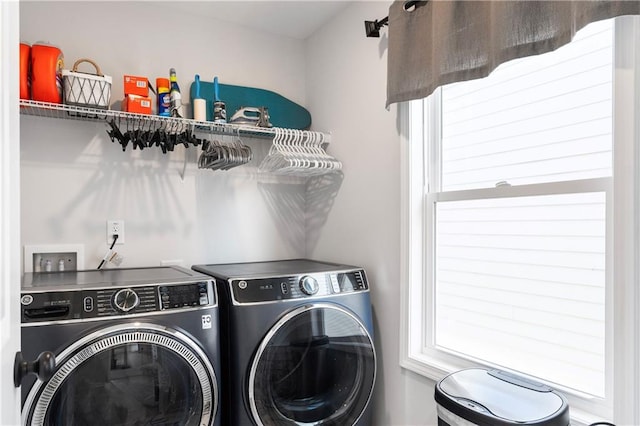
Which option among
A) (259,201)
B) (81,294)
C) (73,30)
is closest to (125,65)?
(73,30)

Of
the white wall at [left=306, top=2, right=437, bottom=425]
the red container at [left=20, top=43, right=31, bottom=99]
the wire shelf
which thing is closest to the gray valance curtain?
the white wall at [left=306, top=2, right=437, bottom=425]

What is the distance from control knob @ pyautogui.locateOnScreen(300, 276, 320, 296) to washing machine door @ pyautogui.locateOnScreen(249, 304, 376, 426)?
0.06 meters

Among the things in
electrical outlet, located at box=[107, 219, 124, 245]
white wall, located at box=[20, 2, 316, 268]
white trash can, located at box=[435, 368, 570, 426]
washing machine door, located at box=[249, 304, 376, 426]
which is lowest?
washing machine door, located at box=[249, 304, 376, 426]

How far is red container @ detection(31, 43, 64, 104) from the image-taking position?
1.76 m

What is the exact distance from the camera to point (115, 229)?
2127mm

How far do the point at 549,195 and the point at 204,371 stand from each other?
135cm

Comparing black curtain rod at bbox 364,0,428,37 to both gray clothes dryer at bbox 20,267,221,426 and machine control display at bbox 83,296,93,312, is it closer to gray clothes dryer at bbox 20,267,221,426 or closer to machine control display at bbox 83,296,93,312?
gray clothes dryer at bbox 20,267,221,426

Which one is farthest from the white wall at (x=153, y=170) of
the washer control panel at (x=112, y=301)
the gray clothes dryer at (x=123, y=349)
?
the washer control panel at (x=112, y=301)

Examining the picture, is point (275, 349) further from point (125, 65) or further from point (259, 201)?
point (125, 65)

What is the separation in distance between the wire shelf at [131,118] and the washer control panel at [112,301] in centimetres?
84

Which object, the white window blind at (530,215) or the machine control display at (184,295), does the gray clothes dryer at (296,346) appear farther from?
the white window blind at (530,215)

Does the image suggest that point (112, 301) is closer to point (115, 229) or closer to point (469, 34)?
point (115, 229)

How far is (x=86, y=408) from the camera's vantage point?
4.61ft

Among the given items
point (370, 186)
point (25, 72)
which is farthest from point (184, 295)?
point (25, 72)
